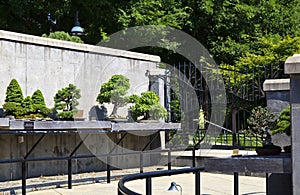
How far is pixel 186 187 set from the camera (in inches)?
336

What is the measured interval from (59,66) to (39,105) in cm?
120

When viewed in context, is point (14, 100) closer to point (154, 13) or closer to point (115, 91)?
point (115, 91)

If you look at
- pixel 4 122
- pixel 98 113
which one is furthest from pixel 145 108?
pixel 4 122

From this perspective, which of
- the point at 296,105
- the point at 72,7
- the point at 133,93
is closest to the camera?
the point at 296,105

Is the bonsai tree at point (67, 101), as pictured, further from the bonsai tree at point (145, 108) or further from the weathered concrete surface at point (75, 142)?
the bonsai tree at point (145, 108)

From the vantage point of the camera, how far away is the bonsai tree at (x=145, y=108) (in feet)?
35.1

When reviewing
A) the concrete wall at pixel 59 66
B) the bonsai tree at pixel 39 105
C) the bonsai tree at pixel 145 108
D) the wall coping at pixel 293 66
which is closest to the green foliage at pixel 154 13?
the concrete wall at pixel 59 66

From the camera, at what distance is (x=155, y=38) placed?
1931cm

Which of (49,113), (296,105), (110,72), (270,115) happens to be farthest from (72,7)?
(296,105)

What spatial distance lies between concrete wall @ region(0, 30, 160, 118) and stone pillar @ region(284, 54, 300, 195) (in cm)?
596

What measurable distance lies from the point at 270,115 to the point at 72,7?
14.2 m

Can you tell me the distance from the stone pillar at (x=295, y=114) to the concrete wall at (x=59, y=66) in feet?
19.5

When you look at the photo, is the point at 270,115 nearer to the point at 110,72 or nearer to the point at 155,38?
the point at 110,72

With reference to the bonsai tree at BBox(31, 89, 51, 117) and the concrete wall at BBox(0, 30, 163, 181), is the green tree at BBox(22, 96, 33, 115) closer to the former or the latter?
the bonsai tree at BBox(31, 89, 51, 117)
